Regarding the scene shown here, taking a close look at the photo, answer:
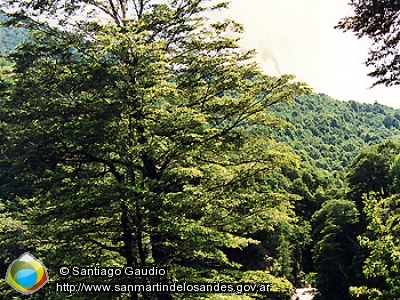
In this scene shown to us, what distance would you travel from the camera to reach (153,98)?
7531 millimetres

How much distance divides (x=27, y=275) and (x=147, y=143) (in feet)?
13.6

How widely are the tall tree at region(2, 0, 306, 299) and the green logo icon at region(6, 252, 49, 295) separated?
59cm

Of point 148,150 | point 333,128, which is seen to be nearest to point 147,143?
point 148,150

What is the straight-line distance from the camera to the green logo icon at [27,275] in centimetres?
895

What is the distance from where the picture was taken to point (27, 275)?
8953 millimetres

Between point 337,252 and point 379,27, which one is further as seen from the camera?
point 337,252

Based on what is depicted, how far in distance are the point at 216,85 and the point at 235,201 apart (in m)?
2.53

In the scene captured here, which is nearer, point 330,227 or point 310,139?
point 330,227

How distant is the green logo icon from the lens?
352 inches

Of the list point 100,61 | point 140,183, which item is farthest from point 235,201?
point 100,61

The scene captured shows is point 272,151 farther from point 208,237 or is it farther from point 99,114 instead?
point 99,114

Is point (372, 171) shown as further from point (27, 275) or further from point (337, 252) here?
point (27, 275)

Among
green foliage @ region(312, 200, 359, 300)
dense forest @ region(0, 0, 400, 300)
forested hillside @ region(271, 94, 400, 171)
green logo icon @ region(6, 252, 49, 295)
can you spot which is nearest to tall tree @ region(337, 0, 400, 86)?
dense forest @ region(0, 0, 400, 300)

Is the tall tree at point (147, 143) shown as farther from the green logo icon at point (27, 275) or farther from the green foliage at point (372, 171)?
the green foliage at point (372, 171)
